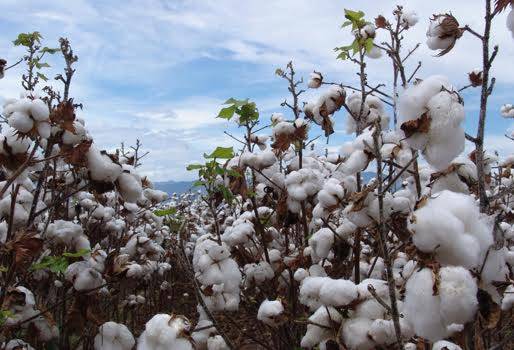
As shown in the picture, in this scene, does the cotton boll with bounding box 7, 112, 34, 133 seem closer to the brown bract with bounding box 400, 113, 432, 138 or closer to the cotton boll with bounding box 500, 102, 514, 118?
the brown bract with bounding box 400, 113, 432, 138

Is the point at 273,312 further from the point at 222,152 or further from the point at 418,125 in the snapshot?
the point at 418,125

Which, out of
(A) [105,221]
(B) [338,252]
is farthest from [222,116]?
(A) [105,221]

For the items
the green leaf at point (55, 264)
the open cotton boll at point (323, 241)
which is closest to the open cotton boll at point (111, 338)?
the green leaf at point (55, 264)

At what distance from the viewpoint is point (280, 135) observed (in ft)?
11.5

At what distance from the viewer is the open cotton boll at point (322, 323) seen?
183 centimetres

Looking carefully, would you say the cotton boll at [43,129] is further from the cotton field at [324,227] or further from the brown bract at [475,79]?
the brown bract at [475,79]

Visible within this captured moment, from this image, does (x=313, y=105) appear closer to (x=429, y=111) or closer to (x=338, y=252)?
(x=338, y=252)

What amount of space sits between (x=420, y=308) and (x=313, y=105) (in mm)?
2285

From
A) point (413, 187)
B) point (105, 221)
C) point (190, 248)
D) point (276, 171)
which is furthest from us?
point (190, 248)

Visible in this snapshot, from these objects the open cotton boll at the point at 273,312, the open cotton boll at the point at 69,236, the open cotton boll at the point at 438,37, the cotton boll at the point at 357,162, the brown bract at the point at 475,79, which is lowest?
the open cotton boll at the point at 273,312

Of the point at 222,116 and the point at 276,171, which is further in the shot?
the point at 276,171

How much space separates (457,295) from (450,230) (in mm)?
136

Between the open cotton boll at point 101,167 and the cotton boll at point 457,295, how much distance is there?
1405mm

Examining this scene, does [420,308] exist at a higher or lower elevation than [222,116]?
lower
